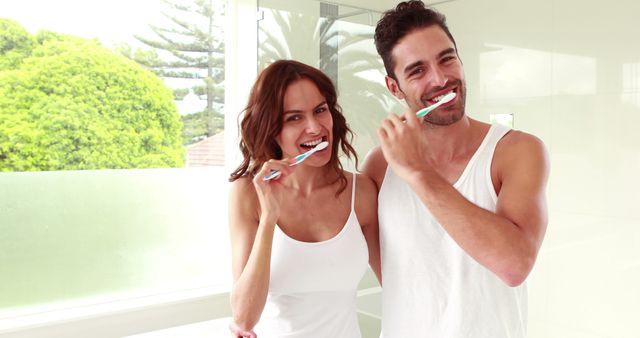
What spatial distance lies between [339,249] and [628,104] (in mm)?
1030

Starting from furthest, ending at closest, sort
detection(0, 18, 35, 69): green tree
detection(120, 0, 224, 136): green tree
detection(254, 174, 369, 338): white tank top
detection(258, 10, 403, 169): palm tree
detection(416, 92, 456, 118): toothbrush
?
detection(120, 0, 224, 136): green tree → detection(258, 10, 403, 169): palm tree → detection(0, 18, 35, 69): green tree → detection(254, 174, 369, 338): white tank top → detection(416, 92, 456, 118): toothbrush

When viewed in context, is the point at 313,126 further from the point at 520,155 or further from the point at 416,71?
the point at 520,155

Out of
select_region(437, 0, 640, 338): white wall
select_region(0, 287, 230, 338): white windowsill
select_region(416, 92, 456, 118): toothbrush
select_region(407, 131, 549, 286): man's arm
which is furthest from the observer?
select_region(0, 287, 230, 338): white windowsill

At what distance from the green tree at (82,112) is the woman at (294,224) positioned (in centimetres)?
98

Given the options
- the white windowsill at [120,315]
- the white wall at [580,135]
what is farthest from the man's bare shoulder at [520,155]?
the white windowsill at [120,315]

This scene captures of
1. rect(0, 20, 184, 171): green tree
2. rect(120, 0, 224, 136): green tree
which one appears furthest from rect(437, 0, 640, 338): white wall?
rect(0, 20, 184, 171): green tree

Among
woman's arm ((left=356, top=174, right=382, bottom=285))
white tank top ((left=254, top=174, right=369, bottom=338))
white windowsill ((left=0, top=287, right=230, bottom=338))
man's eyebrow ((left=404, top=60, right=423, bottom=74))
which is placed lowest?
white windowsill ((left=0, top=287, right=230, bottom=338))

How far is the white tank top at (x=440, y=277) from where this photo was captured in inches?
45.6

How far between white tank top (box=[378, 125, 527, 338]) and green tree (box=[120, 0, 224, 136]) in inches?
53.7

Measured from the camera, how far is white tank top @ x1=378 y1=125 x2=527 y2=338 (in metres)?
1.16

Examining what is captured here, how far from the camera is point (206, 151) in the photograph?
2.44m

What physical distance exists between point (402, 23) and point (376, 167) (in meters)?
0.33

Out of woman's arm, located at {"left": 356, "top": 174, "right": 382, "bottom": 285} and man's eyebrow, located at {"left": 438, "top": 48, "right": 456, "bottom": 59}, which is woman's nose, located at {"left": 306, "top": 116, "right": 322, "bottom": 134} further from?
man's eyebrow, located at {"left": 438, "top": 48, "right": 456, "bottom": 59}

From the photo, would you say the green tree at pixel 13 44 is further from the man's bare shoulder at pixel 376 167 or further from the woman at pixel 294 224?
the man's bare shoulder at pixel 376 167
